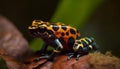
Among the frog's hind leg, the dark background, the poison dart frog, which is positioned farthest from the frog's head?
the dark background

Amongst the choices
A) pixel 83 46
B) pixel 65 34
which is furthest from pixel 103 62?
pixel 65 34

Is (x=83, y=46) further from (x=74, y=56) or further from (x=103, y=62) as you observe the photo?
(x=103, y=62)

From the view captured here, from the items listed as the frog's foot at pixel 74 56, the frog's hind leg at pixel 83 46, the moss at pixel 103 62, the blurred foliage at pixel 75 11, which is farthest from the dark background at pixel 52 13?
the moss at pixel 103 62

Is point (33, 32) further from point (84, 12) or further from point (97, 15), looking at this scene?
point (97, 15)

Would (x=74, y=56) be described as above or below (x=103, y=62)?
above

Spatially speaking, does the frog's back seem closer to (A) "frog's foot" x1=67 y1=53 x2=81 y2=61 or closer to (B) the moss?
(A) "frog's foot" x1=67 y1=53 x2=81 y2=61

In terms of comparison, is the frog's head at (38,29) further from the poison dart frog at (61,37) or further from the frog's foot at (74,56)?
the frog's foot at (74,56)
